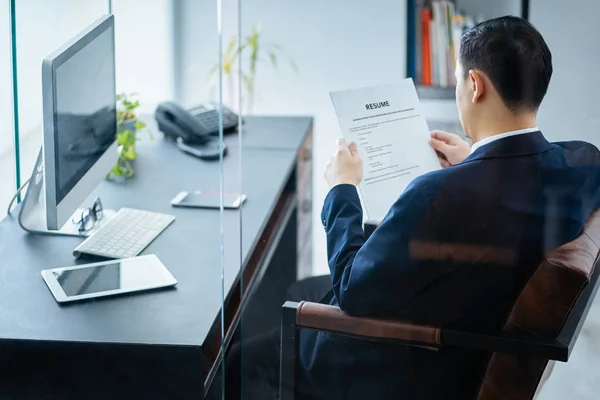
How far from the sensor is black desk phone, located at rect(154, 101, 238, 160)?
7.80ft

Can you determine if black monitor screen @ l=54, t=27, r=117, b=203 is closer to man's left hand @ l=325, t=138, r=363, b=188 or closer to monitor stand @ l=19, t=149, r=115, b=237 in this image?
monitor stand @ l=19, t=149, r=115, b=237

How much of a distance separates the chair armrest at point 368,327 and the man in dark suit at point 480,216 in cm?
2

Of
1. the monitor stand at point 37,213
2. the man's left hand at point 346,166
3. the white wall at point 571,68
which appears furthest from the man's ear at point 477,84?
the monitor stand at point 37,213

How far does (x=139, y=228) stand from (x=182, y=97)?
0.59 meters

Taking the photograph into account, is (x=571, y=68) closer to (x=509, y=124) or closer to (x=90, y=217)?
(x=509, y=124)

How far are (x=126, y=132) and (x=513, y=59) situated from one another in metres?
1.24

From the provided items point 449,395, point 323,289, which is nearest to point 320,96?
point 323,289

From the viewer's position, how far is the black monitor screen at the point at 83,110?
168 cm

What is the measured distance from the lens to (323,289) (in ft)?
5.03

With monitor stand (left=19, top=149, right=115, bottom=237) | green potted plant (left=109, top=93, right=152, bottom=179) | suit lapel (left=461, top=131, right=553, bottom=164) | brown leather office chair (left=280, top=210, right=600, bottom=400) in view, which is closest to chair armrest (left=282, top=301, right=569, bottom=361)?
brown leather office chair (left=280, top=210, right=600, bottom=400)

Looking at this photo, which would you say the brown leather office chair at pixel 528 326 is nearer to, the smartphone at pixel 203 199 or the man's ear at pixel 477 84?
the man's ear at pixel 477 84

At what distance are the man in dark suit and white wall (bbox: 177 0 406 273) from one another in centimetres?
19

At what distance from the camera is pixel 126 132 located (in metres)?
2.29

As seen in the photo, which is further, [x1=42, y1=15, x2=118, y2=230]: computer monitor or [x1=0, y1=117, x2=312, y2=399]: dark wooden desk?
[x1=42, y1=15, x2=118, y2=230]: computer monitor
